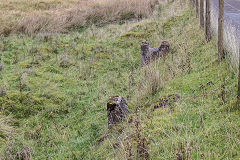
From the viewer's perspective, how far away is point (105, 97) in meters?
6.04

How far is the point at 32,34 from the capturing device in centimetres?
1138

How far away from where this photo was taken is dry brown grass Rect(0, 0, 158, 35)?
1219 cm

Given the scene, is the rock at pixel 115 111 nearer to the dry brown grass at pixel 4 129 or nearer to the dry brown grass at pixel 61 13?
the dry brown grass at pixel 4 129

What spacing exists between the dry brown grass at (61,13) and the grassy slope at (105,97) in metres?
1.78

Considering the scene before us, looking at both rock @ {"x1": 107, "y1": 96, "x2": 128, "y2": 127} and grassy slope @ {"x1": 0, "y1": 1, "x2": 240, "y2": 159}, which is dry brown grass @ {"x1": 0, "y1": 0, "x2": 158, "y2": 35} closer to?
grassy slope @ {"x1": 0, "y1": 1, "x2": 240, "y2": 159}

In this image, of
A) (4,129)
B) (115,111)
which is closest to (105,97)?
(115,111)

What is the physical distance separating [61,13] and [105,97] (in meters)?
9.97

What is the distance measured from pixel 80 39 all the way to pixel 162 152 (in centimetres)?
905

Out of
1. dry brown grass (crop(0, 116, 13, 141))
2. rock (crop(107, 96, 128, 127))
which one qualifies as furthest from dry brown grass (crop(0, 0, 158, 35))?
rock (crop(107, 96, 128, 127))

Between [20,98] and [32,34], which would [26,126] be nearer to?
[20,98]

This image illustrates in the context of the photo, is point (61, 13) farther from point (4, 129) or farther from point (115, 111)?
point (115, 111)

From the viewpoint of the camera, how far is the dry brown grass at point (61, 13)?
480 inches

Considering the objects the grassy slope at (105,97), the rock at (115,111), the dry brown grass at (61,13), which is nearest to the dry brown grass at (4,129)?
the grassy slope at (105,97)

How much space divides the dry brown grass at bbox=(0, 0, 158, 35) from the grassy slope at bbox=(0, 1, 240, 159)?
70.2 inches
